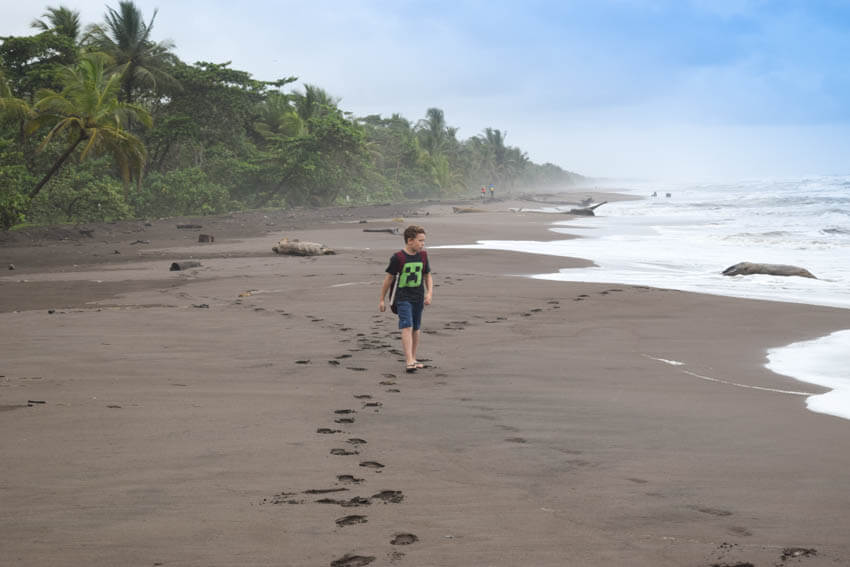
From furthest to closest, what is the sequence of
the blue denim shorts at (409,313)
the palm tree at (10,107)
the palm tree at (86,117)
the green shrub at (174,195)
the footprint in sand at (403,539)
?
1. the green shrub at (174,195)
2. the palm tree at (10,107)
3. the palm tree at (86,117)
4. the blue denim shorts at (409,313)
5. the footprint in sand at (403,539)

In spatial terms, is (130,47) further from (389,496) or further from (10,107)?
(389,496)

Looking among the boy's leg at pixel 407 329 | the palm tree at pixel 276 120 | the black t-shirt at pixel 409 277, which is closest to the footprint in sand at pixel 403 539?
the boy's leg at pixel 407 329

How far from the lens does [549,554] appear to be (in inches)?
119

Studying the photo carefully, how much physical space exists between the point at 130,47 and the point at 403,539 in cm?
3484

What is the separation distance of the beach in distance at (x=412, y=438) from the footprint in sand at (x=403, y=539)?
0.03 m

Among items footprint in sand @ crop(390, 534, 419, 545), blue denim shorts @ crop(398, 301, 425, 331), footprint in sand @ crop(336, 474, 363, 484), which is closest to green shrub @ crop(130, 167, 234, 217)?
blue denim shorts @ crop(398, 301, 425, 331)

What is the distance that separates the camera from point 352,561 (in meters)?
2.90

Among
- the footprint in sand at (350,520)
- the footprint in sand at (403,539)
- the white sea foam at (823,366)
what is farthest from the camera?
the white sea foam at (823,366)

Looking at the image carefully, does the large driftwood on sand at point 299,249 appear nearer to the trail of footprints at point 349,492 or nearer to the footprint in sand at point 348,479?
the trail of footprints at point 349,492

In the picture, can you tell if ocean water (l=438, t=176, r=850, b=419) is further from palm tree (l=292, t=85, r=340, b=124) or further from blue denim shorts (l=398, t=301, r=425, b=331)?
palm tree (l=292, t=85, r=340, b=124)

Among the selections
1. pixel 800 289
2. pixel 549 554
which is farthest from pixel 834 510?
pixel 800 289

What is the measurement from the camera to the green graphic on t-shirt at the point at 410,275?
7.13 meters

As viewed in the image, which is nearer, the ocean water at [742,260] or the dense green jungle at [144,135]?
the ocean water at [742,260]

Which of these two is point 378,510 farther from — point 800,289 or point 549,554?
point 800,289
